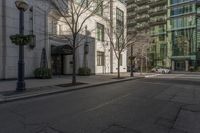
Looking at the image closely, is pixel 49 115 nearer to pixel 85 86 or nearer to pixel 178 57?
pixel 85 86

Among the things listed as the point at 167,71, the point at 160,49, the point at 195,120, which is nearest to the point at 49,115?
the point at 195,120

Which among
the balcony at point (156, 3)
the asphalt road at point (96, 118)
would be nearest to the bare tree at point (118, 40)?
the asphalt road at point (96, 118)

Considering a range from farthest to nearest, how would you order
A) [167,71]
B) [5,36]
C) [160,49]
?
[160,49], [167,71], [5,36]

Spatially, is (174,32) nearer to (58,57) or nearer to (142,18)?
(142,18)

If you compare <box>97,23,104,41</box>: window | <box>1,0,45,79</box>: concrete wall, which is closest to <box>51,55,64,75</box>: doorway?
<box>1,0,45,79</box>: concrete wall

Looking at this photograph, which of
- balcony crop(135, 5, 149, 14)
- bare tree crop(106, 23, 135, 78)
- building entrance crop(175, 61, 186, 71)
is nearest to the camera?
bare tree crop(106, 23, 135, 78)

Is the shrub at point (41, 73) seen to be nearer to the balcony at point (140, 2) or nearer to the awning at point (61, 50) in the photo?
the awning at point (61, 50)

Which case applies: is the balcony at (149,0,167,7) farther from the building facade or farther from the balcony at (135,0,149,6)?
the balcony at (135,0,149,6)

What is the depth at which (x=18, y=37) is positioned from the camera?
40.0 ft

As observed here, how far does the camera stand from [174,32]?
74625 mm

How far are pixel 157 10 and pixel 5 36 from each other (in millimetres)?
73914

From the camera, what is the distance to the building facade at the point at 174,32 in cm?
6856

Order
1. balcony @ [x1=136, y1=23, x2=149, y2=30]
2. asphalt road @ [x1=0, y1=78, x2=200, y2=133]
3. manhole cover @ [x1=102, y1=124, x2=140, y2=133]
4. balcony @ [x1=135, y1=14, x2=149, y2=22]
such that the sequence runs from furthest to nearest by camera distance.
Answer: balcony @ [x1=135, y1=14, x2=149, y2=22] < balcony @ [x1=136, y1=23, x2=149, y2=30] < asphalt road @ [x1=0, y1=78, x2=200, y2=133] < manhole cover @ [x1=102, y1=124, x2=140, y2=133]

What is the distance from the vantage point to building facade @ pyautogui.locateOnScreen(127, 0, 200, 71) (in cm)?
6856
